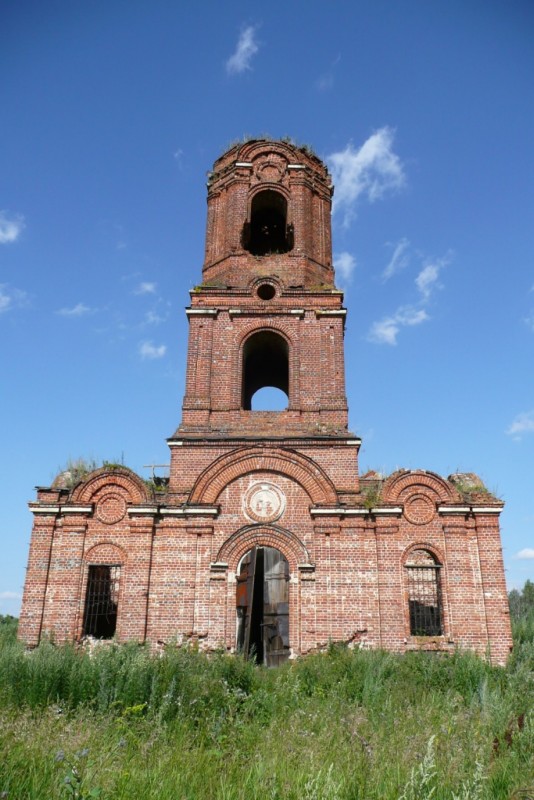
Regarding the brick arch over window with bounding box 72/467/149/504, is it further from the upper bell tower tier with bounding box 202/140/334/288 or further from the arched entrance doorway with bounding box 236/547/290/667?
the upper bell tower tier with bounding box 202/140/334/288

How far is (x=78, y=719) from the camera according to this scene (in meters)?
6.93

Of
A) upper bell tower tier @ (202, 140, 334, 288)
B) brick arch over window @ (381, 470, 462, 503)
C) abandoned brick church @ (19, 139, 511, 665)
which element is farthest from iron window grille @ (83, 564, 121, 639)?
upper bell tower tier @ (202, 140, 334, 288)

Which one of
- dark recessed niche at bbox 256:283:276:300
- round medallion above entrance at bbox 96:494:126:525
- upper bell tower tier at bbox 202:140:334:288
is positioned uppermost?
upper bell tower tier at bbox 202:140:334:288

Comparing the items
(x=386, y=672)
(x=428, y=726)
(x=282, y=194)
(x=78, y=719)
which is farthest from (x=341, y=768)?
(x=282, y=194)

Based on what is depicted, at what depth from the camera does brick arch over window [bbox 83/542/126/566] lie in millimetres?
13352

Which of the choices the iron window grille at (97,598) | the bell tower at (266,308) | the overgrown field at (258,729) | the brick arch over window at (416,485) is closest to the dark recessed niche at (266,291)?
the bell tower at (266,308)

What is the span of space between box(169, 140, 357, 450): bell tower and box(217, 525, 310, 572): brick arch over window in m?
2.22

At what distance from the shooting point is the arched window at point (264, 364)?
16312mm

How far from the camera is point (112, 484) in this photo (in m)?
13.9

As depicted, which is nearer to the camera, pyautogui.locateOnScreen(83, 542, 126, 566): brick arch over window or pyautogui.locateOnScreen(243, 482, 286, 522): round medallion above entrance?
pyautogui.locateOnScreen(83, 542, 126, 566): brick arch over window

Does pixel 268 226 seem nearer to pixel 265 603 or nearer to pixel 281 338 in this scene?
pixel 281 338

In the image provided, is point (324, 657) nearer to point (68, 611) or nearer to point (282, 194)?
point (68, 611)

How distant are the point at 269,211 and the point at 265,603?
12.1 metres

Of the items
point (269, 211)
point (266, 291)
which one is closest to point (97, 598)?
point (266, 291)
